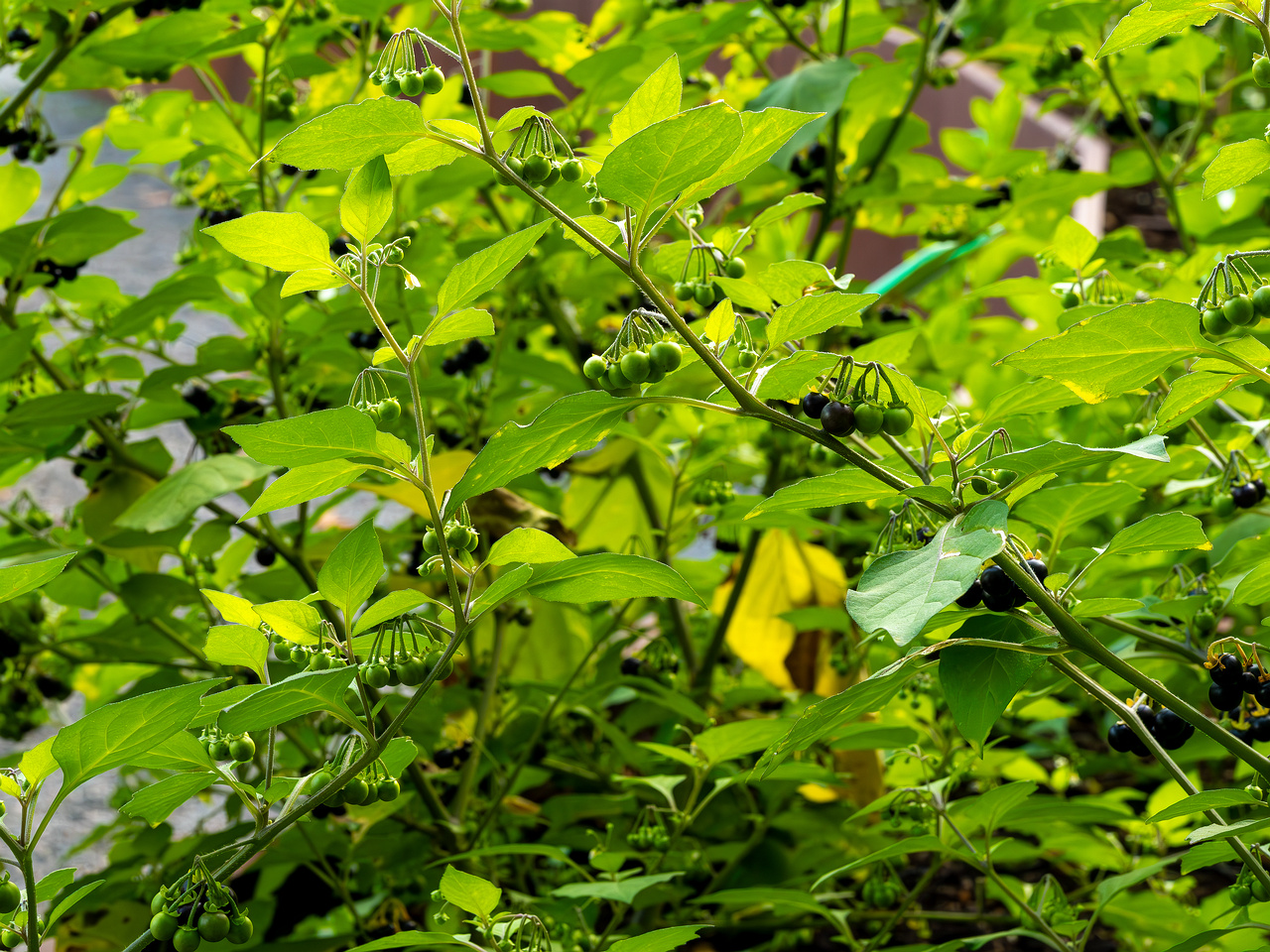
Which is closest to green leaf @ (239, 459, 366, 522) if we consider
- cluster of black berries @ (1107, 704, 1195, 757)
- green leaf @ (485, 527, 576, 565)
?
green leaf @ (485, 527, 576, 565)

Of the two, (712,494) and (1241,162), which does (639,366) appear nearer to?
(1241,162)

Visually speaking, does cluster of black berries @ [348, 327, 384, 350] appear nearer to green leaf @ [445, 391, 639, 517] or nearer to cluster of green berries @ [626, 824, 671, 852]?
cluster of green berries @ [626, 824, 671, 852]

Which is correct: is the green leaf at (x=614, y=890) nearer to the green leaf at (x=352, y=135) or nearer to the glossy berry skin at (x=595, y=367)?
the glossy berry skin at (x=595, y=367)

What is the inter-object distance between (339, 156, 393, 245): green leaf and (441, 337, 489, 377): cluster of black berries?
0.99 m

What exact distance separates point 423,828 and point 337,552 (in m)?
0.79

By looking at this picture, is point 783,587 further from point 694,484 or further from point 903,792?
point 903,792

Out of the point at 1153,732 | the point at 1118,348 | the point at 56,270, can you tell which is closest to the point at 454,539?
the point at 1118,348

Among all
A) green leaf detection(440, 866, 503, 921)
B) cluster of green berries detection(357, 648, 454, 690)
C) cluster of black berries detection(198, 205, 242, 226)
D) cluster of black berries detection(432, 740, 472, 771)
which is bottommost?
cluster of black berries detection(432, 740, 472, 771)

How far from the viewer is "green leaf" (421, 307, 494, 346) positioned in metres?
0.69

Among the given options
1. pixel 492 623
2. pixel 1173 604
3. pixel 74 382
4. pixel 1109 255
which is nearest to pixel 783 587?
pixel 492 623

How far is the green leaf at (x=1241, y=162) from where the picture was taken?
2.26ft

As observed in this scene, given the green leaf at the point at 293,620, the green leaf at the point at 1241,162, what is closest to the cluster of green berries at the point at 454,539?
the green leaf at the point at 293,620

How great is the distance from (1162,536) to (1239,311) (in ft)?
0.48

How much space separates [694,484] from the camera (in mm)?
1527
